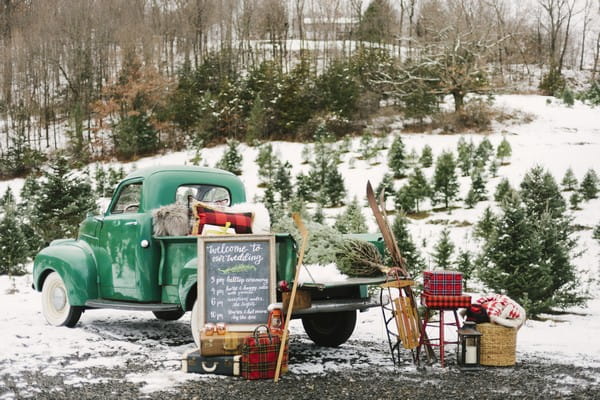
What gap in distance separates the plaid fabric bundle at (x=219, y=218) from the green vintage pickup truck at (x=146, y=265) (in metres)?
0.25

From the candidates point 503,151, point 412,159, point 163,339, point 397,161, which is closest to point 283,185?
point 397,161

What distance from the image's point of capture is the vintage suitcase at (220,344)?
5.44 metres

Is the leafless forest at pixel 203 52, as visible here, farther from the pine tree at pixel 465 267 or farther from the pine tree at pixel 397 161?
the pine tree at pixel 465 267

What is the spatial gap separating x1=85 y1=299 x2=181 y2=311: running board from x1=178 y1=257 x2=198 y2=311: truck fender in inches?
10.8

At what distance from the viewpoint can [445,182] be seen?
17.2 metres

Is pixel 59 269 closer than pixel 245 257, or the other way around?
pixel 245 257

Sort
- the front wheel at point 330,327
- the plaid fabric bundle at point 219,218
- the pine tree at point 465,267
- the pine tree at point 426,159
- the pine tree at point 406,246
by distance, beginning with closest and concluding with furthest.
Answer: the plaid fabric bundle at point 219,218, the front wheel at point 330,327, the pine tree at point 465,267, the pine tree at point 406,246, the pine tree at point 426,159

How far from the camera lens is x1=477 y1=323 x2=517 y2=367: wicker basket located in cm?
578

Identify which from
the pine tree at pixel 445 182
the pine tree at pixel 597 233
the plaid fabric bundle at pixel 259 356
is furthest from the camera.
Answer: the pine tree at pixel 445 182

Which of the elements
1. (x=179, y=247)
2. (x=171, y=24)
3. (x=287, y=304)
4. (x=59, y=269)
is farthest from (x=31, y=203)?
(x=171, y=24)

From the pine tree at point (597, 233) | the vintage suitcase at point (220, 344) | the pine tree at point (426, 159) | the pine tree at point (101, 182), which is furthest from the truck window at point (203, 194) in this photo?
the pine tree at point (101, 182)

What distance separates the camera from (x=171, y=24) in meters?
37.7

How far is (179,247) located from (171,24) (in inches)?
1329

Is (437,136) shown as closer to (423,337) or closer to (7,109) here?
(423,337)
